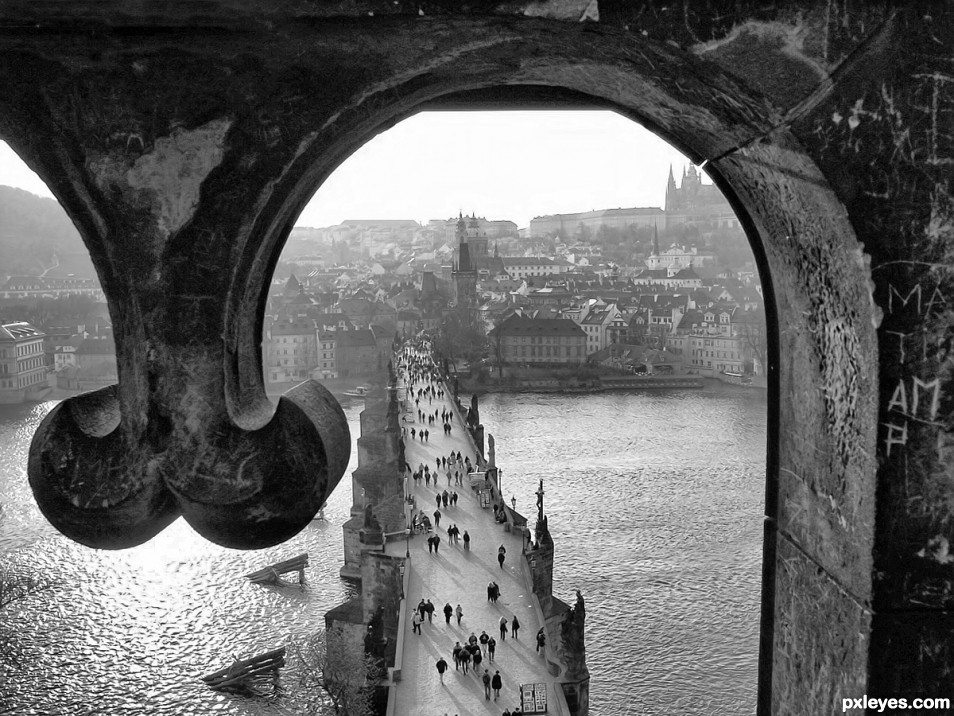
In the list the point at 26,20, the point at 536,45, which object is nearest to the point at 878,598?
the point at 536,45

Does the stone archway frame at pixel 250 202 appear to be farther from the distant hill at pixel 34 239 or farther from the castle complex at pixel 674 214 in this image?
the castle complex at pixel 674 214

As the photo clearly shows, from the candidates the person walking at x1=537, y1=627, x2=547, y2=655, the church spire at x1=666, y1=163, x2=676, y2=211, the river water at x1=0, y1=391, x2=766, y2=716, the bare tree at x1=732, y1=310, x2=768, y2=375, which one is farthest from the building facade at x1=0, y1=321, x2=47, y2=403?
the church spire at x1=666, y1=163, x2=676, y2=211

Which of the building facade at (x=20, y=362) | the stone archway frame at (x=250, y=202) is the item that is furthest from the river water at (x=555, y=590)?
the stone archway frame at (x=250, y=202)

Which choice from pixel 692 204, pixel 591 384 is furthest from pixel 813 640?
pixel 692 204

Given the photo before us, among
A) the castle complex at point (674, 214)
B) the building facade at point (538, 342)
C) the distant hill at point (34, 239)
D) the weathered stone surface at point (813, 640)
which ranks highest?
the castle complex at point (674, 214)

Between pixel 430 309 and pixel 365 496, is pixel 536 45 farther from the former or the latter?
pixel 430 309

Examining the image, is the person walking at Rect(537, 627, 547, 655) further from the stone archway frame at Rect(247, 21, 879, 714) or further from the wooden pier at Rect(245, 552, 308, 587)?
the stone archway frame at Rect(247, 21, 879, 714)

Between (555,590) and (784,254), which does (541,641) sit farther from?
(784,254)
